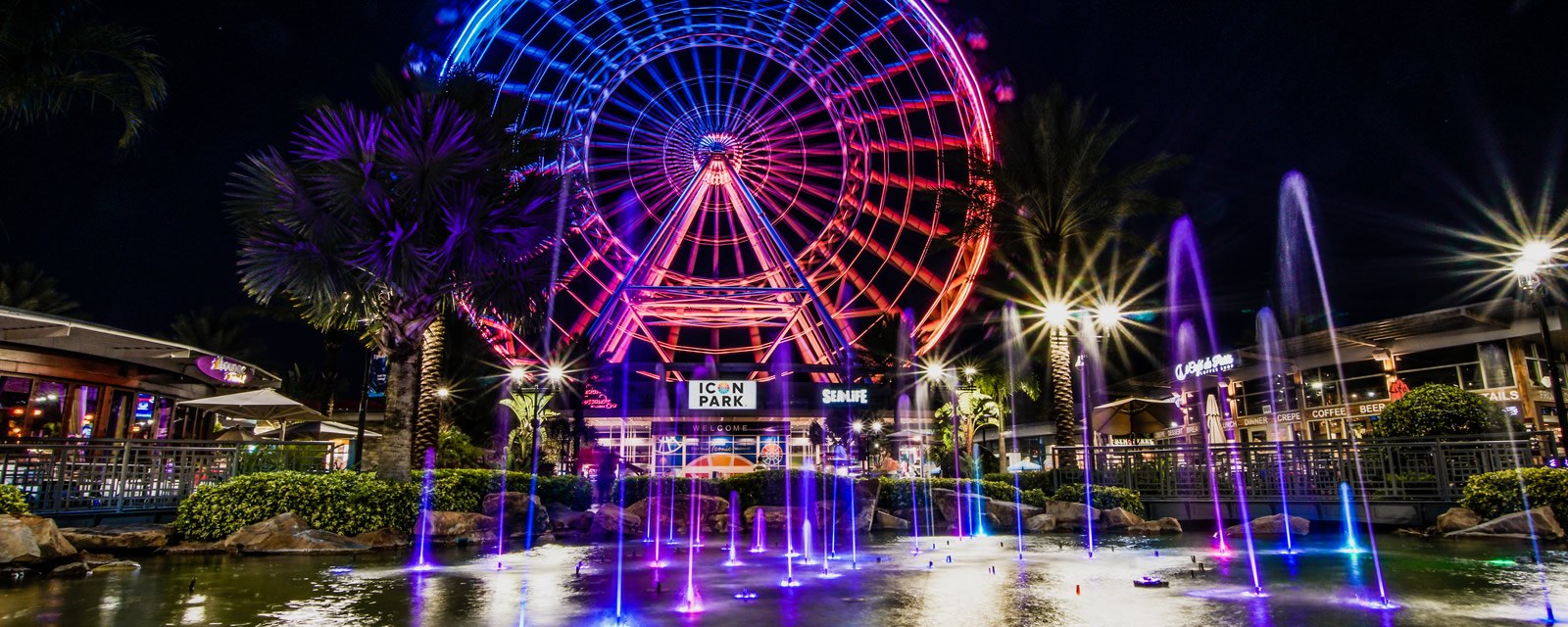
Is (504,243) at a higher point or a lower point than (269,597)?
higher

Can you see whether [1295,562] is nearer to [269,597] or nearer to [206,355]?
[269,597]

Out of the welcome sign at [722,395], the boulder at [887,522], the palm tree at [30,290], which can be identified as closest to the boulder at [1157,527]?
the boulder at [887,522]

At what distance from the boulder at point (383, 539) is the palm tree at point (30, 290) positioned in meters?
35.7

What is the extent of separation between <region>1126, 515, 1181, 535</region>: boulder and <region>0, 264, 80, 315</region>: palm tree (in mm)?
44065

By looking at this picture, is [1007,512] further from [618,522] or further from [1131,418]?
[1131,418]

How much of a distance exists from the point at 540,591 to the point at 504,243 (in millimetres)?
7833

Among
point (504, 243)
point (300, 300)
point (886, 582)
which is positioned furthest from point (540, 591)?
point (300, 300)

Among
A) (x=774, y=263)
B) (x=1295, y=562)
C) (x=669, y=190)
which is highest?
(x=669, y=190)

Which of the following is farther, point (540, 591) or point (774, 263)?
point (774, 263)

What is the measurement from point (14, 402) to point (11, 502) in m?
13.6

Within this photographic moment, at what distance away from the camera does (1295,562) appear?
9.86 meters

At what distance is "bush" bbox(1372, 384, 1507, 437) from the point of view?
53.9 ft

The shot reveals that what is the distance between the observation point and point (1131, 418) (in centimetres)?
2603

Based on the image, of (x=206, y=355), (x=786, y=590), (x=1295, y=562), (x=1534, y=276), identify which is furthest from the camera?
(x=206, y=355)
